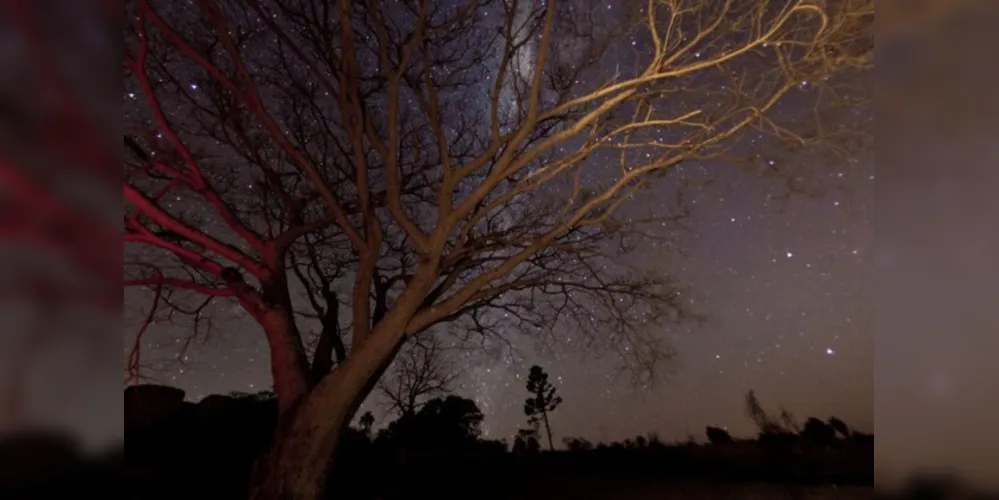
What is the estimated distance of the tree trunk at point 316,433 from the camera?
6590 mm

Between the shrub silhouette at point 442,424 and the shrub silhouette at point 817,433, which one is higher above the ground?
the shrub silhouette at point 817,433

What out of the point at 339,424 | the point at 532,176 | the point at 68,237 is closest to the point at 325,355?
the point at 339,424

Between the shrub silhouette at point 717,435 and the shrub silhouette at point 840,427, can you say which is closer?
the shrub silhouette at point 840,427

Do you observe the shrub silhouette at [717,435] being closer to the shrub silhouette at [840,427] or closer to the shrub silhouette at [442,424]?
the shrub silhouette at [840,427]

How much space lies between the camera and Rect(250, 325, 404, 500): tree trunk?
6.59m

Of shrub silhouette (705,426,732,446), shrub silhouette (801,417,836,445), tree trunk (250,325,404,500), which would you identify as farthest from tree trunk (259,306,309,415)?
shrub silhouette (705,426,732,446)

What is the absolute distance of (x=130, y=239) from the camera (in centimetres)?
674

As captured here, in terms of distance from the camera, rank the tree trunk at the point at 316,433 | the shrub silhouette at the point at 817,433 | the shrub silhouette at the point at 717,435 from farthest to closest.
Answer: the shrub silhouette at the point at 717,435 → the shrub silhouette at the point at 817,433 → the tree trunk at the point at 316,433

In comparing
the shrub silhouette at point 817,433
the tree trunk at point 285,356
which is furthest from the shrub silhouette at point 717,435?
the tree trunk at point 285,356

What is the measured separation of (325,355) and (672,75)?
203 inches

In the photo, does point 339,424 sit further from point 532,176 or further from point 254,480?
point 532,176

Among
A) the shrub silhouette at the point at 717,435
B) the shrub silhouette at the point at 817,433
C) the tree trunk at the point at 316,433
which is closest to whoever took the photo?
the tree trunk at the point at 316,433

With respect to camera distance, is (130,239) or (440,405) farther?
(440,405)

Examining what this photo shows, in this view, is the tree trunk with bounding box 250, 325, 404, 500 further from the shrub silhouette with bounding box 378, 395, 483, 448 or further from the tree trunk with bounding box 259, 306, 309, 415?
the shrub silhouette with bounding box 378, 395, 483, 448
